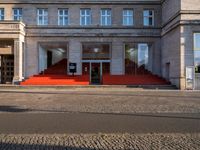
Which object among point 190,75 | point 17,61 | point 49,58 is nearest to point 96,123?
point 190,75

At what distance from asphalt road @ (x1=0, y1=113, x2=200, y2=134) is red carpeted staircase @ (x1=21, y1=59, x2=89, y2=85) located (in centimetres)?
2166

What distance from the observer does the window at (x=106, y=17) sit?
3941 cm

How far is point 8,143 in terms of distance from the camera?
25.4ft

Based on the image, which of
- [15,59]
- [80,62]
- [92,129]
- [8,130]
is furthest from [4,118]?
[80,62]

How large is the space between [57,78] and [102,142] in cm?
2860

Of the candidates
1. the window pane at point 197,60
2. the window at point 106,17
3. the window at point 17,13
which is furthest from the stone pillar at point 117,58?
the window at point 17,13

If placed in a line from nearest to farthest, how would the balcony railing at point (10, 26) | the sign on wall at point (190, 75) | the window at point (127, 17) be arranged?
1. the sign on wall at point (190, 75)
2. the balcony railing at point (10, 26)
3. the window at point (127, 17)

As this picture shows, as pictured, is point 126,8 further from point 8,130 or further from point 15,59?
point 8,130

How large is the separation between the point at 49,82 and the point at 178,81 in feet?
40.6

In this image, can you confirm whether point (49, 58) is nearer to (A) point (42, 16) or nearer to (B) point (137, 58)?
(A) point (42, 16)

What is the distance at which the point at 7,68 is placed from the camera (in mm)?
38500

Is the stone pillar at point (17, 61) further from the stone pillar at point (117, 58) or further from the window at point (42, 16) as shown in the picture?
the stone pillar at point (117, 58)

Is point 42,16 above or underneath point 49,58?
above

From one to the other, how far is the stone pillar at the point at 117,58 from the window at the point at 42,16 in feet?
26.8
